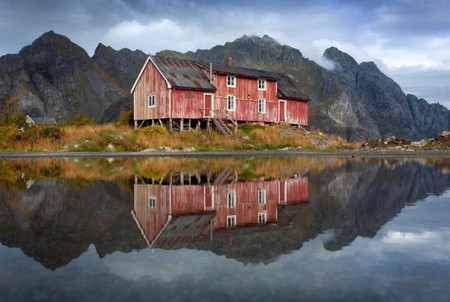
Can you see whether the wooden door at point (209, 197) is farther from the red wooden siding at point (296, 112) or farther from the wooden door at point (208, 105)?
the red wooden siding at point (296, 112)

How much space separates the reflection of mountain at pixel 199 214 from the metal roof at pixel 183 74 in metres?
31.7

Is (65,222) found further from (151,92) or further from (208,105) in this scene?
(151,92)

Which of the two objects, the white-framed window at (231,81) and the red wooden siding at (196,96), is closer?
the red wooden siding at (196,96)

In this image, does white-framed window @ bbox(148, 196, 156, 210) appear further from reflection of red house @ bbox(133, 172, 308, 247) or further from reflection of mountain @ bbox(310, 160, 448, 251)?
reflection of mountain @ bbox(310, 160, 448, 251)

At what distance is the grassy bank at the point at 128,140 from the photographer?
36.0m

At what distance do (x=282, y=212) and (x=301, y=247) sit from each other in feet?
9.70

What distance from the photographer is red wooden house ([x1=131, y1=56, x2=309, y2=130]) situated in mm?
46844

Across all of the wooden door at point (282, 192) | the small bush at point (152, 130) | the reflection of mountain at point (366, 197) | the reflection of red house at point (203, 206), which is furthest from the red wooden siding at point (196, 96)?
the wooden door at point (282, 192)

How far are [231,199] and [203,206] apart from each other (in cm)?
110

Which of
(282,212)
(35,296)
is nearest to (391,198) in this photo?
(282,212)

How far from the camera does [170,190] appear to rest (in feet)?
43.7

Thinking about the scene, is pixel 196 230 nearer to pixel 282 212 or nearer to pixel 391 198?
pixel 282 212

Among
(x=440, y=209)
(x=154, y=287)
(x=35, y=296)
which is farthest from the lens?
(x=440, y=209)

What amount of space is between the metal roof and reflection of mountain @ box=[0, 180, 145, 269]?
34.0m
